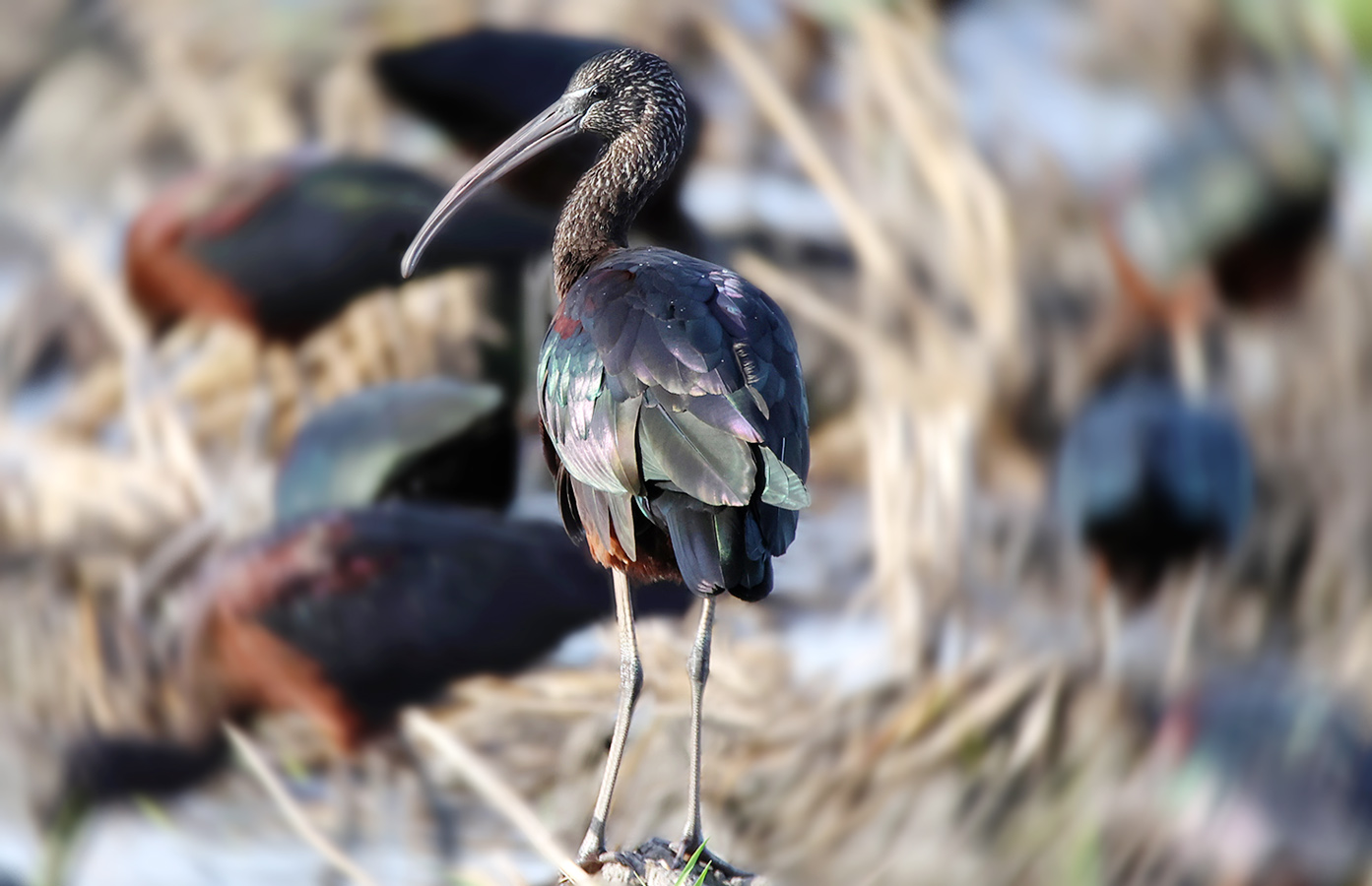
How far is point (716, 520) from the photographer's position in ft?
8.41

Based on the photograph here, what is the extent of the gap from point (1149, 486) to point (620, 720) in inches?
215

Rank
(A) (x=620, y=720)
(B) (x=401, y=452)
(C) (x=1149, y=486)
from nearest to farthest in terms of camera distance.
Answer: (A) (x=620, y=720) < (B) (x=401, y=452) < (C) (x=1149, y=486)

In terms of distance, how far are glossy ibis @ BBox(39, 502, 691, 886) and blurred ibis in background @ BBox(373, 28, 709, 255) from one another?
1.88 meters

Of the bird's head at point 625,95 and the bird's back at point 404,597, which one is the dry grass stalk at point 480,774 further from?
the bird's head at point 625,95

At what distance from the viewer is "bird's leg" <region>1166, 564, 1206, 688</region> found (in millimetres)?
7866

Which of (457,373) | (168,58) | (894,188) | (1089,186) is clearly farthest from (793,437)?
(168,58)

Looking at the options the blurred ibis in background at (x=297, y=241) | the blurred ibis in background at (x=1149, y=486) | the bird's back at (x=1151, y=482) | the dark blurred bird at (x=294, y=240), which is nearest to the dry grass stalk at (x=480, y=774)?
the blurred ibis in background at (x=297, y=241)

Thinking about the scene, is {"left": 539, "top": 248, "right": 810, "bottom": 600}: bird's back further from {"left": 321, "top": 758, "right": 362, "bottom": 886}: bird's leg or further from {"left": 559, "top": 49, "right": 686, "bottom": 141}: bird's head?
{"left": 321, "top": 758, "right": 362, "bottom": 886}: bird's leg

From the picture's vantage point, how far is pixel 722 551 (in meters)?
2.54

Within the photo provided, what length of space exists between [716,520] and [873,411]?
5016 mm

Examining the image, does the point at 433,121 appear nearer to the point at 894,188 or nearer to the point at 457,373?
the point at 457,373

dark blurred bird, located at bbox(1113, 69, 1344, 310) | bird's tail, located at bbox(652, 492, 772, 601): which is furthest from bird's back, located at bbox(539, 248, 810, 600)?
dark blurred bird, located at bbox(1113, 69, 1344, 310)

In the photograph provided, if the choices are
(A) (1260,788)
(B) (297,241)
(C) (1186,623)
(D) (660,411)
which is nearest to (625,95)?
(D) (660,411)

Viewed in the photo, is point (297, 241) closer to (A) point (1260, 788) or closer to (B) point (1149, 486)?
(B) point (1149, 486)
